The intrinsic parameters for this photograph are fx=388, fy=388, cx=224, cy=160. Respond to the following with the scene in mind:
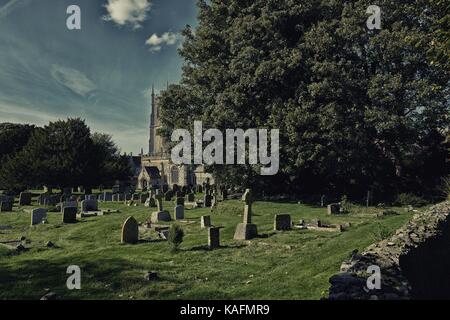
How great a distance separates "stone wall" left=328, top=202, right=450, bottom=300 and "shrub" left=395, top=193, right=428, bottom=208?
335 inches

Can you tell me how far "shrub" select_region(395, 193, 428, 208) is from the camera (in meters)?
24.6

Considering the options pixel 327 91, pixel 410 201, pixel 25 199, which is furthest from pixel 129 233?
pixel 25 199

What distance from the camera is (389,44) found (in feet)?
83.8

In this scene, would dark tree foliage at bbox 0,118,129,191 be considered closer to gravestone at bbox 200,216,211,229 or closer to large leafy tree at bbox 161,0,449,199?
large leafy tree at bbox 161,0,449,199

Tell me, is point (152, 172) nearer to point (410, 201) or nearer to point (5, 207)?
point (5, 207)

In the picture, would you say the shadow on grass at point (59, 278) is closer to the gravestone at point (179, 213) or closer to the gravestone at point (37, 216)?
the gravestone at point (179, 213)

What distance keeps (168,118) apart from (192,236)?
18.4 m

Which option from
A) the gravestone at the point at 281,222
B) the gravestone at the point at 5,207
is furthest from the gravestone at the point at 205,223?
the gravestone at the point at 5,207

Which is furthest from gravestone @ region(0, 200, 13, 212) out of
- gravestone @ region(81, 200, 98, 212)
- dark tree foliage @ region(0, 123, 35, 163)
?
dark tree foliage @ region(0, 123, 35, 163)

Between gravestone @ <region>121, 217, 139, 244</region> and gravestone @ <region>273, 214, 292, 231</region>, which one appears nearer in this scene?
gravestone @ <region>121, 217, 139, 244</region>

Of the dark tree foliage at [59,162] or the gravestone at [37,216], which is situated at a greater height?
the dark tree foliage at [59,162]

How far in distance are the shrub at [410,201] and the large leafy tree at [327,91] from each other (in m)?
2.95

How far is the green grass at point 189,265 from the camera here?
9148 mm
